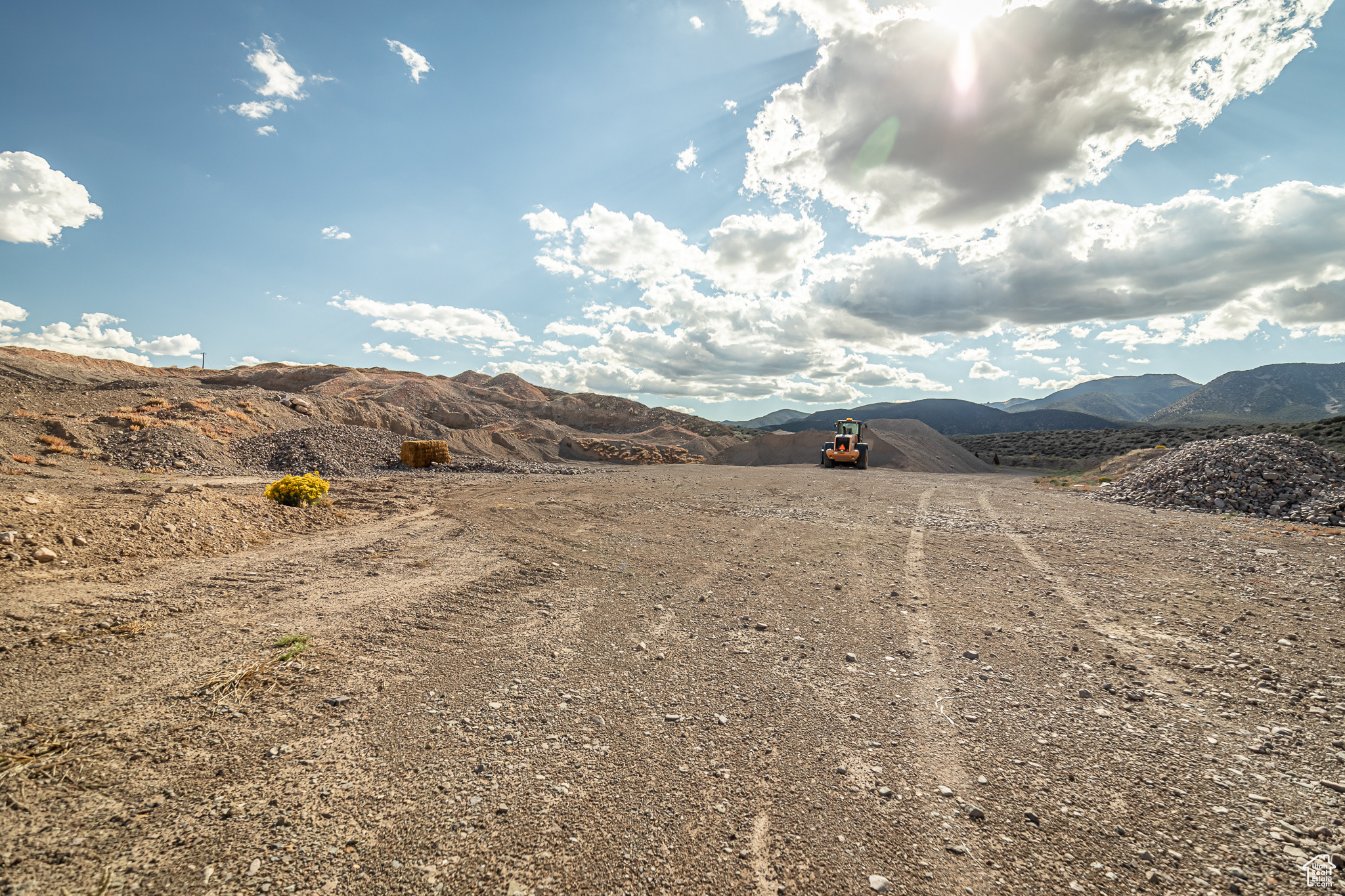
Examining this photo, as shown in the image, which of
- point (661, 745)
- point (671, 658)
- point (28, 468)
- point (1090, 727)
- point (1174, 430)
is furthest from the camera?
point (1174, 430)

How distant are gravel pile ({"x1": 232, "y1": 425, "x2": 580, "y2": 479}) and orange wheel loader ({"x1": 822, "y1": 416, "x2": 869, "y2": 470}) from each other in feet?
46.9

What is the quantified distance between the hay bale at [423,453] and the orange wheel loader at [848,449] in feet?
66.0

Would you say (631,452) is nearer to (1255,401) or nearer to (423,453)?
(423,453)

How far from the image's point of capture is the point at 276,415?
2627 cm

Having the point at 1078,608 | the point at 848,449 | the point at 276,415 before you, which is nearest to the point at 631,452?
the point at 848,449

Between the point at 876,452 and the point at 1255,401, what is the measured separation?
771 feet

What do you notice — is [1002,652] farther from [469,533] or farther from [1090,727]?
[469,533]

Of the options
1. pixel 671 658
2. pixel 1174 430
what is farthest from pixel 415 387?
pixel 1174 430

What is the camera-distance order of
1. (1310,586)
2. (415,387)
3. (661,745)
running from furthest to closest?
(415,387) → (1310,586) → (661,745)

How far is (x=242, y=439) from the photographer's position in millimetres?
20438

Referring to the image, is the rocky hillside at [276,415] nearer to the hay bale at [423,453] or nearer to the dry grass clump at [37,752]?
the hay bale at [423,453]

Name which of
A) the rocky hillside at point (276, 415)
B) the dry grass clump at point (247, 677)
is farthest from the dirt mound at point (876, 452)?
the dry grass clump at point (247, 677)

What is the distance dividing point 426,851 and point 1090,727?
13.8 ft

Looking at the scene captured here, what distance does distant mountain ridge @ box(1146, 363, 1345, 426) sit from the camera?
537 feet
